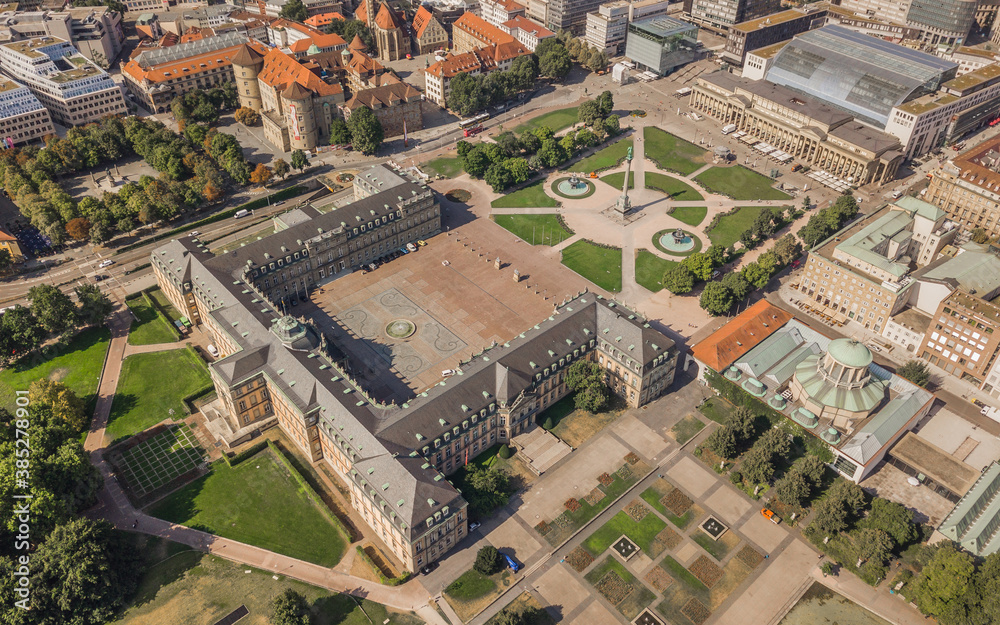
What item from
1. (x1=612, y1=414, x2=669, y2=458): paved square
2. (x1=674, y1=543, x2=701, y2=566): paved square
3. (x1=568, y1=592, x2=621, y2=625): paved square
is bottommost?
(x1=568, y1=592, x2=621, y2=625): paved square

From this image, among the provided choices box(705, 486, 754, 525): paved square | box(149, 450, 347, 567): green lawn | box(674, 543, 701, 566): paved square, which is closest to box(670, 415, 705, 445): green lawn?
box(705, 486, 754, 525): paved square

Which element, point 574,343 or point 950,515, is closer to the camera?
point 950,515

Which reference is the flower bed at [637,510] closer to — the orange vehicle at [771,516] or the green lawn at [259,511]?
the orange vehicle at [771,516]

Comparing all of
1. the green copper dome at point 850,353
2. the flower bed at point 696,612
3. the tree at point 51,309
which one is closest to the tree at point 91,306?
the tree at point 51,309

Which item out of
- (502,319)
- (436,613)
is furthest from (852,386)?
(436,613)

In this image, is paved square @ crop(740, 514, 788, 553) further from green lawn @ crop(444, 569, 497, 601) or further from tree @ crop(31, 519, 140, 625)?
tree @ crop(31, 519, 140, 625)

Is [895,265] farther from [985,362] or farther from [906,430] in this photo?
[906,430]
